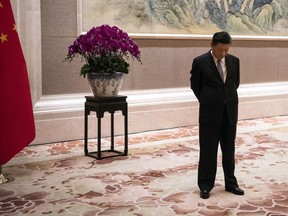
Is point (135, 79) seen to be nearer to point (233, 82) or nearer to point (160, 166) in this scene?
point (160, 166)

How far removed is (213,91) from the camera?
4473mm

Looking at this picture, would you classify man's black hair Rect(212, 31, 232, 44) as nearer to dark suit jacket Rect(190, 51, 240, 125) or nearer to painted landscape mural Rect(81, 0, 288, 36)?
dark suit jacket Rect(190, 51, 240, 125)

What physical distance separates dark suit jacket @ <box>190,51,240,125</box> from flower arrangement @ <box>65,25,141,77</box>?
191 cm

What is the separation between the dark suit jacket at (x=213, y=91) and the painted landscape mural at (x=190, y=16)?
360 cm

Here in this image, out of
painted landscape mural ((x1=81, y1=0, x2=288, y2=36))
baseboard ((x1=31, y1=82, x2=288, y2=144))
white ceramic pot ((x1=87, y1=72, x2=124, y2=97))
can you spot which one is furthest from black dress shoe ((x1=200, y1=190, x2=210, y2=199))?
painted landscape mural ((x1=81, y1=0, x2=288, y2=36))

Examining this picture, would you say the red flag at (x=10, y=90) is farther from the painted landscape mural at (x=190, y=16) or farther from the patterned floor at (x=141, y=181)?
the painted landscape mural at (x=190, y=16)

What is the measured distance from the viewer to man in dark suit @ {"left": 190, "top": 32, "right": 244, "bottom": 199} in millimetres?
4469

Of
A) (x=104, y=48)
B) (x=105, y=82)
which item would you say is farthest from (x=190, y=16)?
(x=105, y=82)

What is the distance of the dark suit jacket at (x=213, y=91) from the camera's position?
14.7 ft

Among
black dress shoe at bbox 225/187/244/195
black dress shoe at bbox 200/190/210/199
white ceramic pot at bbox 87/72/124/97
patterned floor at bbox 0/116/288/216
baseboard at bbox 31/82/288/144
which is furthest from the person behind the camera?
baseboard at bbox 31/82/288/144

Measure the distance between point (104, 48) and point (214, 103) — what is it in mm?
2253

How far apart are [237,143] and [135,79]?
221 cm

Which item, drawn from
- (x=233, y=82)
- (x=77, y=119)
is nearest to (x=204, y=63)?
(x=233, y=82)

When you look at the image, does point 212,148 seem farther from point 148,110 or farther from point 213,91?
point 148,110
